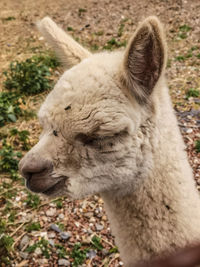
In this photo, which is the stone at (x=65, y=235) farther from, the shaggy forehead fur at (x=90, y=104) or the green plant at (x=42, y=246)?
the shaggy forehead fur at (x=90, y=104)

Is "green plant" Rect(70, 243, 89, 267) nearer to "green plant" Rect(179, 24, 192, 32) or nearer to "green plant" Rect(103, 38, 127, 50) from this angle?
"green plant" Rect(103, 38, 127, 50)

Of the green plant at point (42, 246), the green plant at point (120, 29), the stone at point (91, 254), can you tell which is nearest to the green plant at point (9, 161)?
the green plant at point (42, 246)

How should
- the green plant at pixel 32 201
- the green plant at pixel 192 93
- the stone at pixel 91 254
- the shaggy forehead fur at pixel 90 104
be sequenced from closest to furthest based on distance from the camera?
1. the shaggy forehead fur at pixel 90 104
2. the stone at pixel 91 254
3. the green plant at pixel 32 201
4. the green plant at pixel 192 93

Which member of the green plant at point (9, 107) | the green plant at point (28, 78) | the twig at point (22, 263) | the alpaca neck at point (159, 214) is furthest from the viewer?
the green plant at point (28, 78)

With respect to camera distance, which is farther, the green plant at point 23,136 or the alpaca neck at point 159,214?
the green plant at point 23,136

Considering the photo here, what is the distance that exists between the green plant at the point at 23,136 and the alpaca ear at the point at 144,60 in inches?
136

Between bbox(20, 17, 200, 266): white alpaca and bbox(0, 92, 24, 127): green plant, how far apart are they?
13.0 ft

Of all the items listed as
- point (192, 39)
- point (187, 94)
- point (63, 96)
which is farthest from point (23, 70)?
point (63, 96)

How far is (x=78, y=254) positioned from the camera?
11.9 feet

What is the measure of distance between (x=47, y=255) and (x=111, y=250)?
741mm

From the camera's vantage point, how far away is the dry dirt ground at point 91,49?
3.76m

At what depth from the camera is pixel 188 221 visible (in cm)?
224

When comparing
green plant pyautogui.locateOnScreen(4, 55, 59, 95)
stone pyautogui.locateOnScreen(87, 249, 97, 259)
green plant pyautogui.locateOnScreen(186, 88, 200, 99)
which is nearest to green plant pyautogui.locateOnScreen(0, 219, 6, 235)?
stone pyautogui.locateOnScreen(87, 249, 97, 259)

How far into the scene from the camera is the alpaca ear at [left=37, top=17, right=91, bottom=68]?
2639mm
